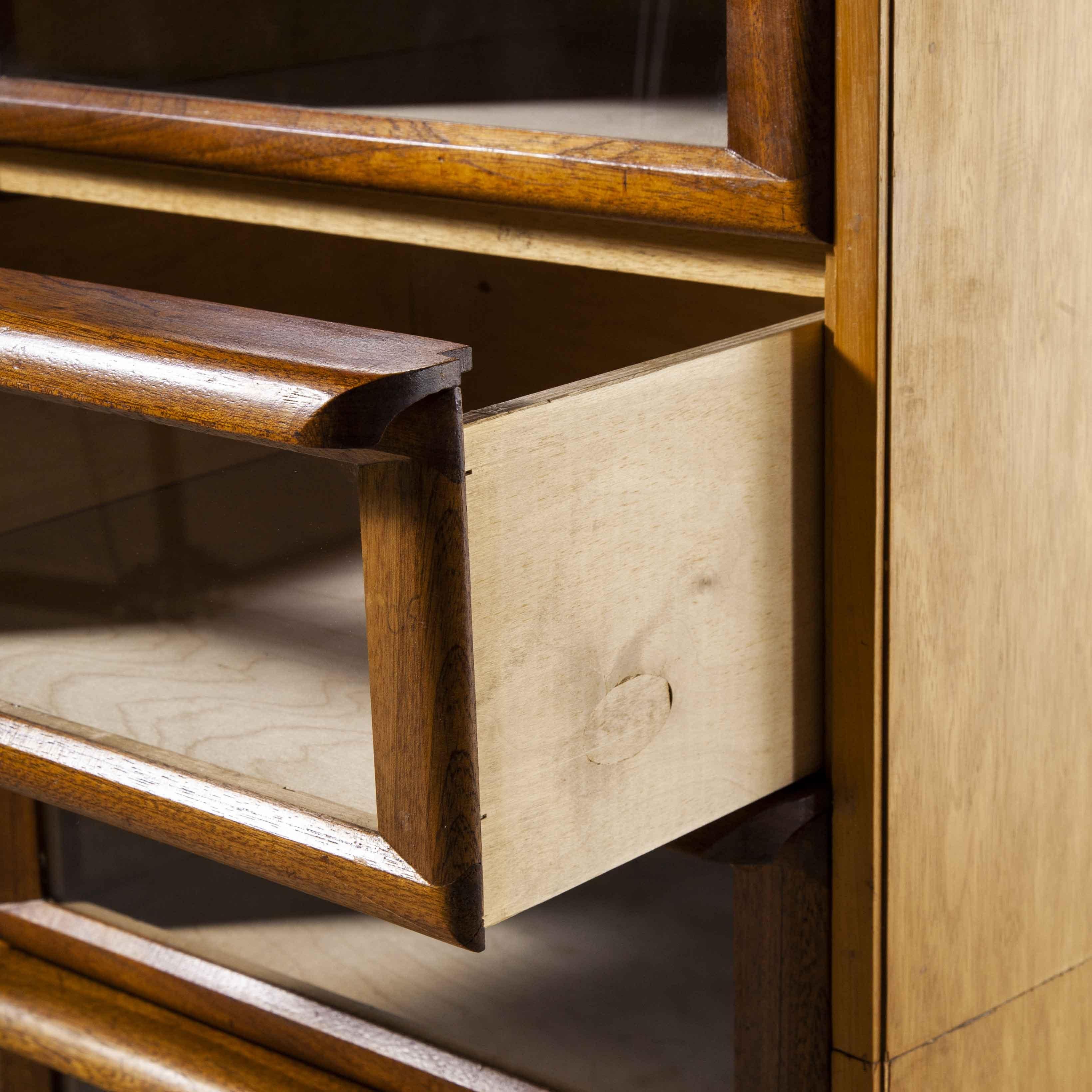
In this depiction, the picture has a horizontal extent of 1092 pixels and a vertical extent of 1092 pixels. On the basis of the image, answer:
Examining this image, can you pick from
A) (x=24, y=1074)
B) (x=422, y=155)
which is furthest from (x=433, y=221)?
(x=24, y=1074)

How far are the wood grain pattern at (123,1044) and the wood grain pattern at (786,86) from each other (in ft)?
1.44

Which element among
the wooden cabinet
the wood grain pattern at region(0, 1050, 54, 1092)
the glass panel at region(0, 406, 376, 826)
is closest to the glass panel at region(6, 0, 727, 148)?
the wooden cabinet

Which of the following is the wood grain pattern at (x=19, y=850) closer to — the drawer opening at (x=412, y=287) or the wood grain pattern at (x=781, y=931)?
the drawer opening at (x=412, y=287)

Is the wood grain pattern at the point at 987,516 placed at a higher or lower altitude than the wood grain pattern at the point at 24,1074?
higher

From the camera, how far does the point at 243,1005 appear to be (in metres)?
0.74

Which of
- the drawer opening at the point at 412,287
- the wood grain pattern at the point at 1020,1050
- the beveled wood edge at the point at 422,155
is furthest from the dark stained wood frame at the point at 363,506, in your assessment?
the drawer opening at the point at 412,287

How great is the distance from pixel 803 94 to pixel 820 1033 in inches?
12.2

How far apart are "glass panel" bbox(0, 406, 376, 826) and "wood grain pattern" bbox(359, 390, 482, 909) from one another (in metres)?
0.04

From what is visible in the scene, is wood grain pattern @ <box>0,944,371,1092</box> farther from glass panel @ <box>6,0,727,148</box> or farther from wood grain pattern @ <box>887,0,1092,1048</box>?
glass panel @ <box>6,0,727,148</box>

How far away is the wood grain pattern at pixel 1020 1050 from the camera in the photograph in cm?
57

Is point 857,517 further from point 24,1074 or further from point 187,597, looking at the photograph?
point 24,1074

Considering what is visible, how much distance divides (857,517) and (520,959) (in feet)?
1.02

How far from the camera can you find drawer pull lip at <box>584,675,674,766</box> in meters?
0.44

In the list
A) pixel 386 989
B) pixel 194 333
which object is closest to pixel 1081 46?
pixel 194 333
